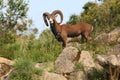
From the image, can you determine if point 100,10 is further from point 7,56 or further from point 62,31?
point 7,56

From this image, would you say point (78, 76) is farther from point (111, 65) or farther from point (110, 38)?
point (110, 38)

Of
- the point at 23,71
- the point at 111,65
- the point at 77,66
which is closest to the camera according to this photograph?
the point at 111,65

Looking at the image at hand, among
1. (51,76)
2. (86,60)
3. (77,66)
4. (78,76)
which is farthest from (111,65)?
(51,76)

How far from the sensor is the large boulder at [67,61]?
16.3 metres

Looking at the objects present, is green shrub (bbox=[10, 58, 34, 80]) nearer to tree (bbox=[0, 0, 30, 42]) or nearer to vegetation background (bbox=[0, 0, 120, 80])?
vegetation background (bbox=[0, 0, 120, 80])

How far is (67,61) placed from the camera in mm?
16500

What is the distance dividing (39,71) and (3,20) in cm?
1075

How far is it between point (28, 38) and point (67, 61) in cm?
425

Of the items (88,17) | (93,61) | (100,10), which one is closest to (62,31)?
(93,61)

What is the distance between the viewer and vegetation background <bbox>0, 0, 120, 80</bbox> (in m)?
15.9

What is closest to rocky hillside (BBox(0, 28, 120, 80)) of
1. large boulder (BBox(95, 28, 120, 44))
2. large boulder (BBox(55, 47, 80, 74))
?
large boulder (BBox(55, 47, 80, 74))

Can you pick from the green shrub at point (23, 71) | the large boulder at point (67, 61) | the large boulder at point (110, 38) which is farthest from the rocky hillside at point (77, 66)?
the large boulder at point (110, 38)

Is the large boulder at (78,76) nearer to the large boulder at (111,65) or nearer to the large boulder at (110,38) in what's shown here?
the large boulder at (111,65)

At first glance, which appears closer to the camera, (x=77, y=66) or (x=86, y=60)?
(x=77, y=66)
